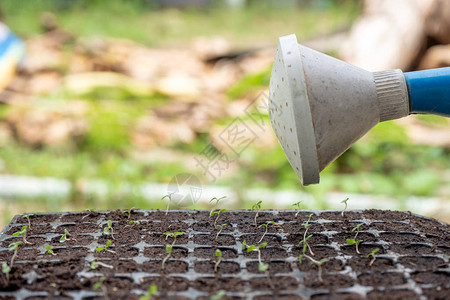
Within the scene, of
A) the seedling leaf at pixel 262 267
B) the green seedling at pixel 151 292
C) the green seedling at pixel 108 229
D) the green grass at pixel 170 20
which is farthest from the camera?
the green grass at pixel 170 20

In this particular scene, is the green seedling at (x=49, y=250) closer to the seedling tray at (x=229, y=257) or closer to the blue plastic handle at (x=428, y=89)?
the seedling tray at (x=229, y=257)

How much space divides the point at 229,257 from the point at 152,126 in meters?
2.22

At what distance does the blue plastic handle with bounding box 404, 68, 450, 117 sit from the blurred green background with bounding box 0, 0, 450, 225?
1.41m

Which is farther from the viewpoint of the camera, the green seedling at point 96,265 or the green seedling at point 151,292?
the green seedling at point 96,265

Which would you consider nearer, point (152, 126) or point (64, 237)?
point (64, 237)

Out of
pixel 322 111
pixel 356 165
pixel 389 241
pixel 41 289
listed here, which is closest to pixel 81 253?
pixel 41 289

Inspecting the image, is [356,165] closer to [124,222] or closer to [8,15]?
[124,222]

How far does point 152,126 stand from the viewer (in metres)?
3.29

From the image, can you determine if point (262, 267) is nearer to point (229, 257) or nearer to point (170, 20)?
point (229, 257)

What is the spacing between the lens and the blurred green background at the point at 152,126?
2.64 m

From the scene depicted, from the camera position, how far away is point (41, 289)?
1.01 metres

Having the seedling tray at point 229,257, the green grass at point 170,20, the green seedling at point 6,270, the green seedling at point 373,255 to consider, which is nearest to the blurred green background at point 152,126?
the green grass at point 170,20

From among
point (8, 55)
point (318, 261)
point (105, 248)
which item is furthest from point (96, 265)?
point (8, 55)

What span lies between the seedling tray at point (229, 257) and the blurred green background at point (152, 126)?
3.59 feet
